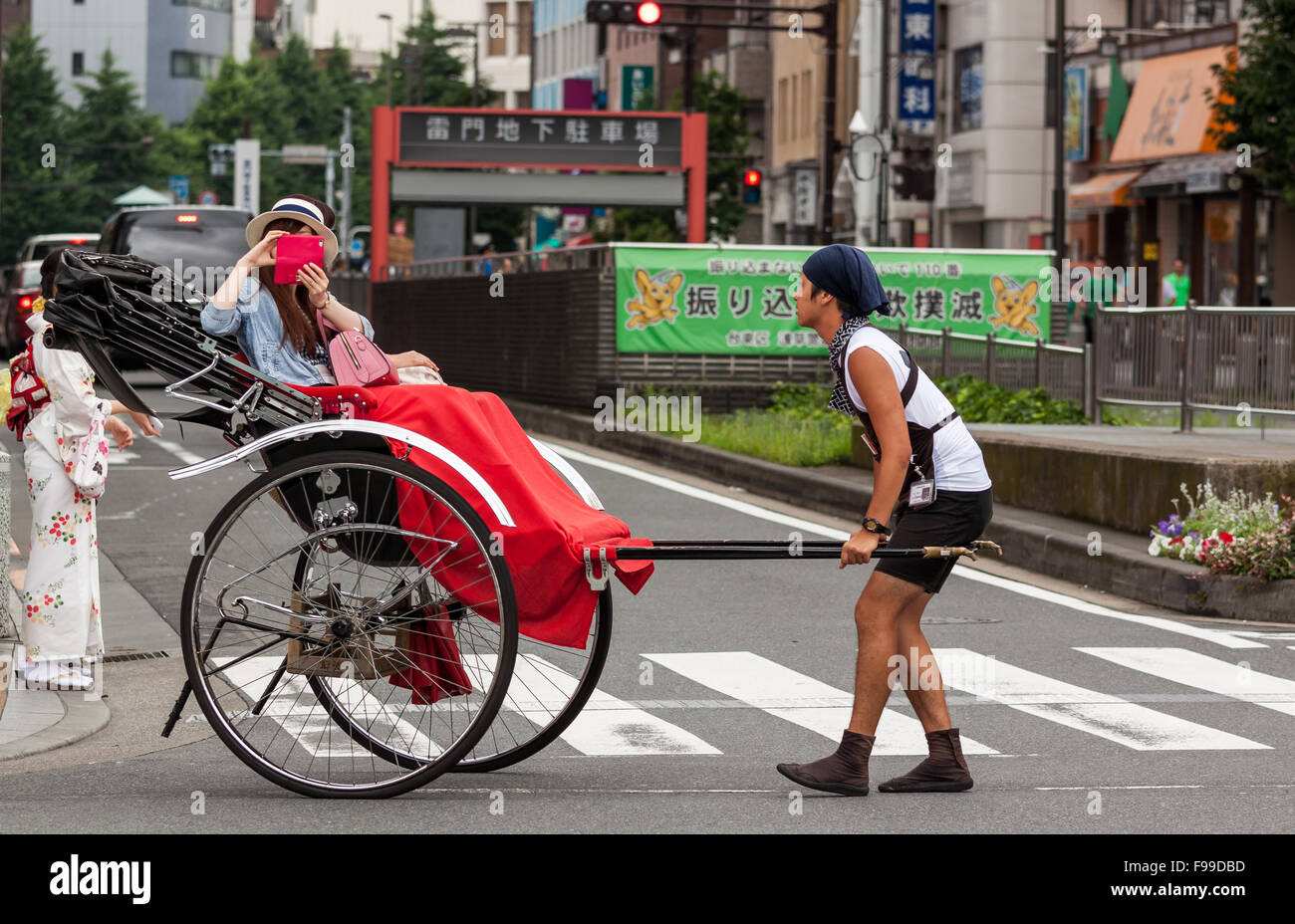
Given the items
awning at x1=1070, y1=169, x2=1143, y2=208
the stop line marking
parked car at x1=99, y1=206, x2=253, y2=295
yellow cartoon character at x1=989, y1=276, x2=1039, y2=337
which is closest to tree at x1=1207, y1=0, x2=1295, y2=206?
yellow cartoon character at x1=989, y1=276, x2=1039, y2=337

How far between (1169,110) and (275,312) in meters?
38.7

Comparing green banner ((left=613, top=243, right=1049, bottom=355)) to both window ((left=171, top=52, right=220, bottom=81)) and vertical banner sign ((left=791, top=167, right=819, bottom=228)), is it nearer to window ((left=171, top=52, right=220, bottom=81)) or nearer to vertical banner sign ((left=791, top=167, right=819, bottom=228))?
vertical banner sign ((left=791, top=167, right=819, bottom=228))

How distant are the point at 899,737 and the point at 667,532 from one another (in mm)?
6555

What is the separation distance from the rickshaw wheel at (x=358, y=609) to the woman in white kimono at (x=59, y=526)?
188 centimetres

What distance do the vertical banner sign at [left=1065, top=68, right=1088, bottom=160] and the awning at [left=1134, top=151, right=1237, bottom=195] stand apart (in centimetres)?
421

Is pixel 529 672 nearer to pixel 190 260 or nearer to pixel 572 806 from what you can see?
pixel 572 806

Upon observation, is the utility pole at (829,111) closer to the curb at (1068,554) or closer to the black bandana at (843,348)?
the curb at (1068,554)

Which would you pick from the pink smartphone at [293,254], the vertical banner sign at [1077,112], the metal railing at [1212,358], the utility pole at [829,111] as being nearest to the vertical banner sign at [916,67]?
the vertical banner sign at [1077,112]

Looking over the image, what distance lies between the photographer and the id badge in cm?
661

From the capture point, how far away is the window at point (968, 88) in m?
53.9

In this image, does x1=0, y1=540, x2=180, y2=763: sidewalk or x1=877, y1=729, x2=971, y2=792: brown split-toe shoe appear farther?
x1=0, y1=540, x2=180, y2=763: sidewalk

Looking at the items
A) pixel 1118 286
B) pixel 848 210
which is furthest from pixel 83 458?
pixel 1118 286

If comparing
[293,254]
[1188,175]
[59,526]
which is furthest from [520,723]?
[1188,175]
